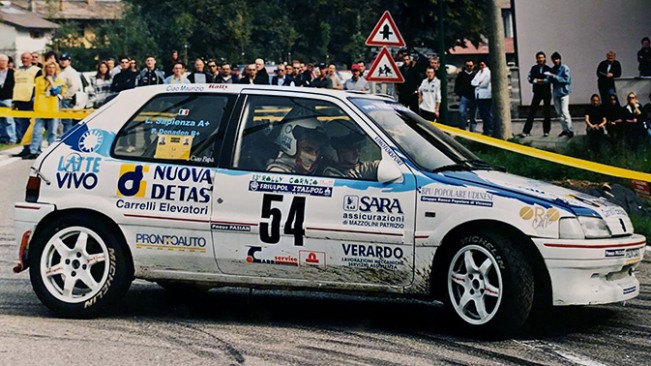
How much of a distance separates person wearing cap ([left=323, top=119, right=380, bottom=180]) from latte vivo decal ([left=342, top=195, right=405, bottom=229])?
0.52ft

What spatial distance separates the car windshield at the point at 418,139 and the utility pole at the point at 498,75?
13295 mm

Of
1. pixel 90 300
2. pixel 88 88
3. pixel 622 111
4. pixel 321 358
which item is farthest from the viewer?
pixel 88 88

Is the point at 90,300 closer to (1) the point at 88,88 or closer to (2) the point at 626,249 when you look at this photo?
(2) the point at 626,249

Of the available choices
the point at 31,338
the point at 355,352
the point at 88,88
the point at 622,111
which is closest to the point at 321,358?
the point at 355,352

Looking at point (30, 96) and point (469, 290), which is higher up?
point (30, 96)

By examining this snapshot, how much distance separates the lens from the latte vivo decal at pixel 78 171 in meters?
8.44

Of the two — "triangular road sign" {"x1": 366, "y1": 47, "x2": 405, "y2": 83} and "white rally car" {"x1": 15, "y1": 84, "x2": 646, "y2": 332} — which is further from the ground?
"triangular road sign" {"x1": 366, "y1": 47, "x2": 405, "y2": 83}

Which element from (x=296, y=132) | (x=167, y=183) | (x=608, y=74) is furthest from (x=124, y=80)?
(x=296, y=132)

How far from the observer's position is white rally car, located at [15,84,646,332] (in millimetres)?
7711

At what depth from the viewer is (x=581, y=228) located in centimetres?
764

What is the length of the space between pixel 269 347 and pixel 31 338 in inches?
56.5

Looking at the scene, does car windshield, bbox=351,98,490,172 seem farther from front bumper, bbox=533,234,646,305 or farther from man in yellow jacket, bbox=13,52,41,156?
man in yellow jacket, bbox=13,52,41,156

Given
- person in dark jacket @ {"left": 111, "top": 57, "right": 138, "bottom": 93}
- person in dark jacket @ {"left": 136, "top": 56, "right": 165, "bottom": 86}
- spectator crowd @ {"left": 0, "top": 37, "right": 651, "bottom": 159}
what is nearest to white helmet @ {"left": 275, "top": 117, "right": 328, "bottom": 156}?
spectator crowd @ {"left": 0, "top": 37, "right": 651, "bottom": 159}

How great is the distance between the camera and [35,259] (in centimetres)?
846
